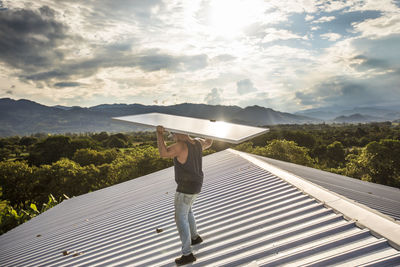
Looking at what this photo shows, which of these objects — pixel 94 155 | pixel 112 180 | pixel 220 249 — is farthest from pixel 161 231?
pixel 94 155

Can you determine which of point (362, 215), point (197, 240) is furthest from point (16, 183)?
point (362, 215)

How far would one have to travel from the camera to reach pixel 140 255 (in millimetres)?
4332

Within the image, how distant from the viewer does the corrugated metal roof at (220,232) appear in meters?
3.09

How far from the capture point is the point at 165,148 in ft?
11.0

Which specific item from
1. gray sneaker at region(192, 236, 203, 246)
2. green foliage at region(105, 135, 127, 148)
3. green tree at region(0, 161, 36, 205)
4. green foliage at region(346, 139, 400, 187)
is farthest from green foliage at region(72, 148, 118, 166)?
green foliage at region(105, 135, 127, 148)

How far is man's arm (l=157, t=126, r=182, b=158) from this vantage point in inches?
132

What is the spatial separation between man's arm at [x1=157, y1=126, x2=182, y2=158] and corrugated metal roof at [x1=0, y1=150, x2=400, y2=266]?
5.39 ft

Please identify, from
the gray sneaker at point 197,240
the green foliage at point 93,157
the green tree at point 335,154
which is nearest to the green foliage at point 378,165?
the green tree at point 335,154

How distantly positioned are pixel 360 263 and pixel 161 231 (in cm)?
355

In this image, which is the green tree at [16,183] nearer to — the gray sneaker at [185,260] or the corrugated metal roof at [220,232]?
the corrugated metal roof at [220,232]

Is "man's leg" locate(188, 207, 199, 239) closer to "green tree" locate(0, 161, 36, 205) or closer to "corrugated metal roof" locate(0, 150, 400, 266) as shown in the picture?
"corrugated metal roof" locate(0, 150, 400, 266)

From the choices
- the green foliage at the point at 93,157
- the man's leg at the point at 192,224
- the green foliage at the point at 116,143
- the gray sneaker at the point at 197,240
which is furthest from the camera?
the green foliage at the point at 116,143

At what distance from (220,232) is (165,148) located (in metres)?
1.95

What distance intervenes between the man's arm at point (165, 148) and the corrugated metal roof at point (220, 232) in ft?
5.39
